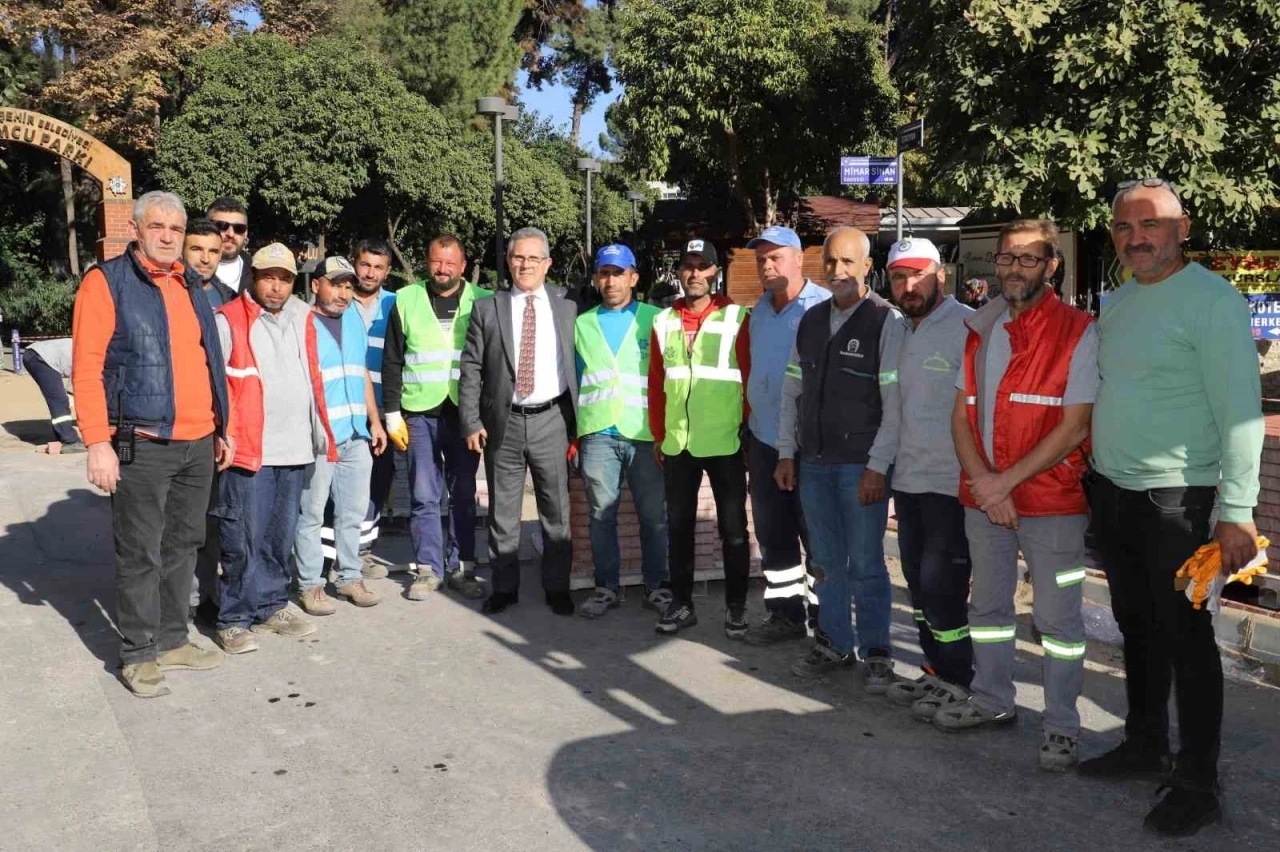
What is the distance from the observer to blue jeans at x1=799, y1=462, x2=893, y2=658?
4.92m

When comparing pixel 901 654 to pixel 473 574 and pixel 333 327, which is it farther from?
pixel 333 327

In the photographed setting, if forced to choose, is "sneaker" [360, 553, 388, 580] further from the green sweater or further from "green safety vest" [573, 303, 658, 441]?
the green sweater

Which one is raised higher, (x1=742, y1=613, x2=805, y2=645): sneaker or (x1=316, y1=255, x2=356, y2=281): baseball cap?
(x1=316, y1=255, x2=356, y2=281): baseball cap

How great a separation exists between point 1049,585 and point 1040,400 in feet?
2.20

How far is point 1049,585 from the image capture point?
13.4 feet

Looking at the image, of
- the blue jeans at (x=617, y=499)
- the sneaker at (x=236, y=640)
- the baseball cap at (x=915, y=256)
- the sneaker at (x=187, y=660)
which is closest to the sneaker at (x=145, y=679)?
the sneaker at (x=187, y=660)

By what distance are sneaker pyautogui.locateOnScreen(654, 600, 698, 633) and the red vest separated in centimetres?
218

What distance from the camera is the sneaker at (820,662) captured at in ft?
16.6

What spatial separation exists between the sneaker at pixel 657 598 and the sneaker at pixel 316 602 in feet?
5.64

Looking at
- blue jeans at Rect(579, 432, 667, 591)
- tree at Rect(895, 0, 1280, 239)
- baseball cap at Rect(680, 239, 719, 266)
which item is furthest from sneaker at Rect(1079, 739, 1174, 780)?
tree at Rect(895, 0, 1280, 239)

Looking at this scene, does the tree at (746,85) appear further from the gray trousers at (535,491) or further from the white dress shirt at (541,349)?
the gray trousers at (535,491)

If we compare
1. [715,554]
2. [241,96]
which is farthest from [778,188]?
[715,554]

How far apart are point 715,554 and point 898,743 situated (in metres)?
2.40

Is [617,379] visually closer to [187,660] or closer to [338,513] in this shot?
[338,513]
